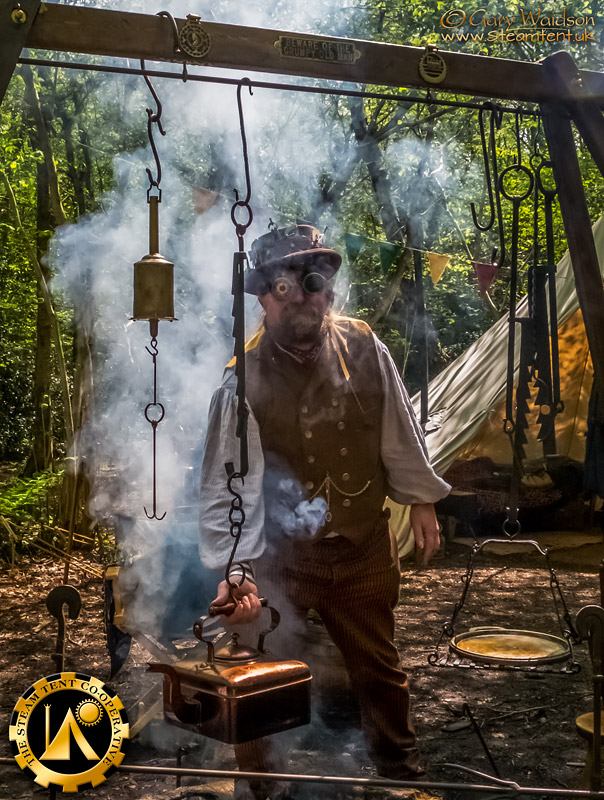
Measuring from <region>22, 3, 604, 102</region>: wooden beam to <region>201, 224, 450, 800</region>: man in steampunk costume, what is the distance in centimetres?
64

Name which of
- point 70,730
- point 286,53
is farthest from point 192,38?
point 70,730

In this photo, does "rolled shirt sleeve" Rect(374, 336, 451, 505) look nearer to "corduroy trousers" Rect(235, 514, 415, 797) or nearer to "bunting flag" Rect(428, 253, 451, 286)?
"corduroy trousers" Rect(235, 514, 415, 797)

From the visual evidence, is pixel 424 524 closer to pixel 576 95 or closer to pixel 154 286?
pixel 154 286

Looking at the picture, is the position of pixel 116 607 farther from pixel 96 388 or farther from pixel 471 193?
pixel 471 193

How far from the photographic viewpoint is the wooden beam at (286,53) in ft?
6.56

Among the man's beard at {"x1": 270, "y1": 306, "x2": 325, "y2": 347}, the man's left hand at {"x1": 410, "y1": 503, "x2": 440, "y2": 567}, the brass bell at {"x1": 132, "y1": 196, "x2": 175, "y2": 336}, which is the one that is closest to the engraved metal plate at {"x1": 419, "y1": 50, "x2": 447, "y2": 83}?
the man's beard at {"x1": 270, "y1": 306, "x2": 325, "y2": 347}

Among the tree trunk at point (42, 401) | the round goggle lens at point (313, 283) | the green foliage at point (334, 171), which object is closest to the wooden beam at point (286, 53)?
the round goggle lens at point (313, 283)

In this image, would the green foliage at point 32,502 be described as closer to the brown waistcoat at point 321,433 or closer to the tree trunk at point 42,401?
the tree trunk at point 42,401

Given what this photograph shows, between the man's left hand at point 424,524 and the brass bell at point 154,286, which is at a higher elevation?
the brass bell at point 154,286

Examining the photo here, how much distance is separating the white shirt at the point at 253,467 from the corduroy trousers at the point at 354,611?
24 centimetres

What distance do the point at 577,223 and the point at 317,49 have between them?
96 cm

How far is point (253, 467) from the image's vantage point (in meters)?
2.60

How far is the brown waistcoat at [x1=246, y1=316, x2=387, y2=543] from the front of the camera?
272 cm

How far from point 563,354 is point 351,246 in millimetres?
2284
